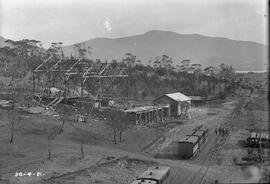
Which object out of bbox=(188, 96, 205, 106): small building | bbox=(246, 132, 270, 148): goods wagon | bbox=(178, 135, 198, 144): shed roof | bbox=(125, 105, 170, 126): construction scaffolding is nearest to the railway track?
bbox=(178, 135, 198, 144): shed roof

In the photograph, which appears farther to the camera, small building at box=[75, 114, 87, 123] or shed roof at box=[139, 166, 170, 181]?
small building at box=[75, 114, 87, 123]

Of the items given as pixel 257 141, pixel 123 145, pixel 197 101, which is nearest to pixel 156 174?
pixel 123 145

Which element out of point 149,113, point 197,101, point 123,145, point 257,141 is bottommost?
point 123,145

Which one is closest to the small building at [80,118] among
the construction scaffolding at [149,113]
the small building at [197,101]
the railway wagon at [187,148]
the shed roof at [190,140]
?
the construction scaffolding at [149,113]

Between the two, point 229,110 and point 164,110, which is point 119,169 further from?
point 229,110

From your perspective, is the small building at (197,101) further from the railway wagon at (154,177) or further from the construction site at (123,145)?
the railway wagon at (154,177)

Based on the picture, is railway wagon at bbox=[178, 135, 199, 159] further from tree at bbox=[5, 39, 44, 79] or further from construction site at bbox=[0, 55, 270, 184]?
tree at bbox=[5, 39, 44, 79]

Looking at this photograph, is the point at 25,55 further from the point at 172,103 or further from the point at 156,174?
the point at 156,174

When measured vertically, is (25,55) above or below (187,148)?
above

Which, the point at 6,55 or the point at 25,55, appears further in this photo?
the point at 25,55

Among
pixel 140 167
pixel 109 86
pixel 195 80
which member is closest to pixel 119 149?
pixel 140 167

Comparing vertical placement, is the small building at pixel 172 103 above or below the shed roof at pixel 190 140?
above
